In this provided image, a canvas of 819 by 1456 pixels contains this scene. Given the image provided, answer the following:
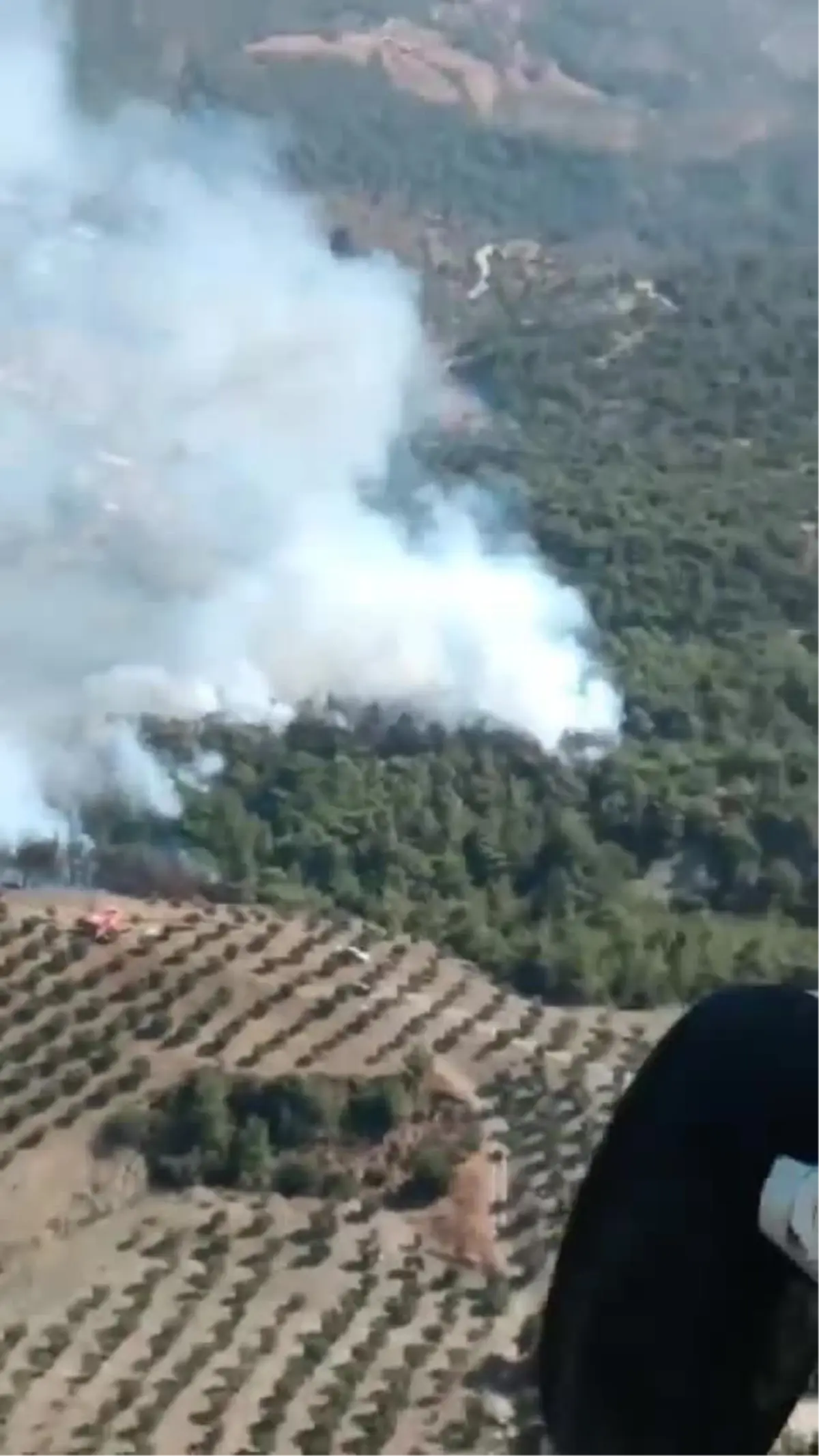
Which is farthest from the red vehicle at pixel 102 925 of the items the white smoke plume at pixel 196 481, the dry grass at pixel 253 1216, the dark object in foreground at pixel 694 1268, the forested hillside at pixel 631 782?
the dark object in foreground at pixel 694 1268

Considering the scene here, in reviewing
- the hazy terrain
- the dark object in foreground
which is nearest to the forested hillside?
the hazy terrain

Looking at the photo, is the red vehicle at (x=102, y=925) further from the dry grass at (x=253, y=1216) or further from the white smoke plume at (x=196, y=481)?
the white smoke plume at (x=196, y=481)

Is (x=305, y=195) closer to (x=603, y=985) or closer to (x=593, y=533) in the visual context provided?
(x=593, y=533)

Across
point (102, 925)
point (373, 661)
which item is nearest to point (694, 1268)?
point (102, 925)

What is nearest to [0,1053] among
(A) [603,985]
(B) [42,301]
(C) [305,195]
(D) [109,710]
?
(A) [603,985]

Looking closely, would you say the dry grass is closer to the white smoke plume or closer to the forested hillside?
the forested hillside
